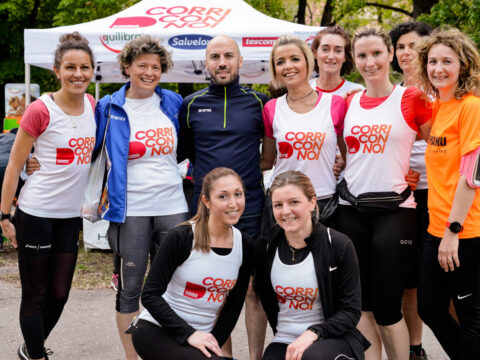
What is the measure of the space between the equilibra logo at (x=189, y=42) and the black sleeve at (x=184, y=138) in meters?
3.42

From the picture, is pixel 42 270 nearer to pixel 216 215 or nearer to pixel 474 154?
pixel 216 215

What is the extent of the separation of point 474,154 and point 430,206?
1.43ft

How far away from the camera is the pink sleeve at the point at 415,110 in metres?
3.25

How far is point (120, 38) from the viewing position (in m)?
6.93

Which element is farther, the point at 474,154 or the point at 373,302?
the point at 373,302

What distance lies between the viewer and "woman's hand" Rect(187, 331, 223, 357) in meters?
2.89

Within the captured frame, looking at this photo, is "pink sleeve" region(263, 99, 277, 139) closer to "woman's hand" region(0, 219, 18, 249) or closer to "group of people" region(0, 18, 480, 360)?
"group of people" region(0, 18, 480, 360)

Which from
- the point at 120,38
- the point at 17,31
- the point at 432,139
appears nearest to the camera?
the point at 432,139

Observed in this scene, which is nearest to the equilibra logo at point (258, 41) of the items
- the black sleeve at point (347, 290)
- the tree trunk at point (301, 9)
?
the black sleeve at point (347, 290)

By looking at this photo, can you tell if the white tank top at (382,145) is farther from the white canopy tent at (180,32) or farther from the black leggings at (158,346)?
the white canopy tent at (180,32)

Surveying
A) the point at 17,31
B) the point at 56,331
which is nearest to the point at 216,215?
the point at 56,331

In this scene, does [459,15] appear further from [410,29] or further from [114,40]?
[410,29]

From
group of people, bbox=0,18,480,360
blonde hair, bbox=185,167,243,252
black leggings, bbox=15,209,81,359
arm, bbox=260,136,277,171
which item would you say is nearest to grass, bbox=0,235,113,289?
group of people, bbox=0,18,480,360

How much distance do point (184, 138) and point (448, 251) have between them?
1.81m
